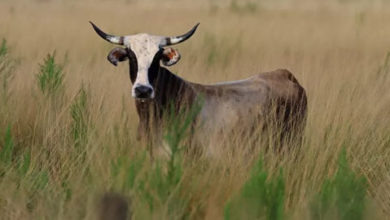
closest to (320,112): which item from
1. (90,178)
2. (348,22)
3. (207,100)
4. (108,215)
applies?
(207,100)

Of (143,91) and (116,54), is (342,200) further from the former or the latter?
(116,54)

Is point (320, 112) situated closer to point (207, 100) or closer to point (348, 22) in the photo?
point (207, 100)

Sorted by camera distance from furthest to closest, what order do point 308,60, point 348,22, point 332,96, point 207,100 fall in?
Result: point 348,22 → point 308,60 → point 332,96 → point 207,100

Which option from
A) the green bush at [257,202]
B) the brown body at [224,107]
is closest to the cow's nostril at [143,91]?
the brown body at [224,107]

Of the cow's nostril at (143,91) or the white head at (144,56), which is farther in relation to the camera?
the white head at (144,56)

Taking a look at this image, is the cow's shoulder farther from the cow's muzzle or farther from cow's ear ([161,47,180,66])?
the cow's muzzle

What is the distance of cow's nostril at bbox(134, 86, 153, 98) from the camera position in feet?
18.5

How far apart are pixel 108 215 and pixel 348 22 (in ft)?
49.7

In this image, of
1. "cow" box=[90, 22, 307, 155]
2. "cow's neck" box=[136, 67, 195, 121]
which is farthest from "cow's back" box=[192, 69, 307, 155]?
"cow's neck" box=[136, 67, 195, 121]

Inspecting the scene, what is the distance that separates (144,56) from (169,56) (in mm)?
225

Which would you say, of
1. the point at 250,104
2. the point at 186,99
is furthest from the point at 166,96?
the point at 250,104

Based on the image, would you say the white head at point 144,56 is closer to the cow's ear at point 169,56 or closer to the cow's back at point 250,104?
the cow's ear at point 169,56

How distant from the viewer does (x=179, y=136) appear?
13.0 ft

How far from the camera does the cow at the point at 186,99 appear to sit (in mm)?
5758
